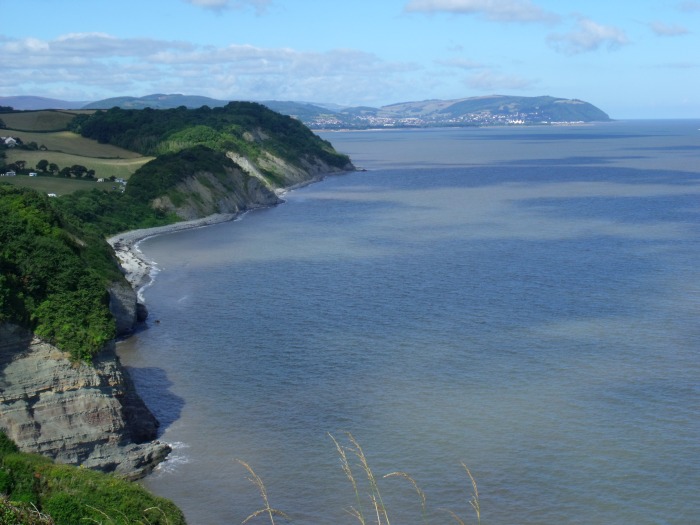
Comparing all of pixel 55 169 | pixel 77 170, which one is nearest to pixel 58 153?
pixel 55 169

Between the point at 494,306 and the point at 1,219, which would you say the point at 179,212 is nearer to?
the point at 494,306

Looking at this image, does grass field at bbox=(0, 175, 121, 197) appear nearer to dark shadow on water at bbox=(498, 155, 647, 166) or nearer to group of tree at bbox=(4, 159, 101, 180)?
group of tree at bbox=(4, 159, 101, 180)

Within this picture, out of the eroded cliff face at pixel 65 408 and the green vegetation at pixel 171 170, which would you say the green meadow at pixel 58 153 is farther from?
the eroded cliff face at pixel 65 408

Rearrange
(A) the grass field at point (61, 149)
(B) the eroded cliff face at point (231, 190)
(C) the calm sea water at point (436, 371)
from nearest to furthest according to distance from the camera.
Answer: (C) the calm sea water at point (436, 371), (B) the eroded cliff face at point (231, 190), (A) the grass field at point (61, 149)

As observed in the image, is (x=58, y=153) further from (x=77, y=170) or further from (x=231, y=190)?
(x=231, y=190)

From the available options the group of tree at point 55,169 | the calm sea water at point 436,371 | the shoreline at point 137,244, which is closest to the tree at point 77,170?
the group of tree at point 55,169

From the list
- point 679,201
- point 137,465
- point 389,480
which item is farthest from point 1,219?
point 679,201
